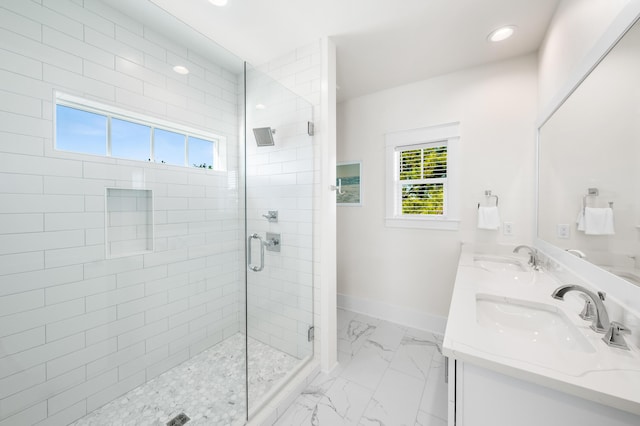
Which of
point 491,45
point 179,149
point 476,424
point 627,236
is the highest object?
point 491,45

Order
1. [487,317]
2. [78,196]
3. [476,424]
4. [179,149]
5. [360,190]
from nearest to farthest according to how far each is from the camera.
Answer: [476,424] < [487,317] < [78,196] < [179,149] < [360,190]

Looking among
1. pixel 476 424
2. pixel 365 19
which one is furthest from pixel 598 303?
pixel 365 19

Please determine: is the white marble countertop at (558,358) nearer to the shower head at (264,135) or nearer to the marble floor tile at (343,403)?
the marble floor tile at (343,403)

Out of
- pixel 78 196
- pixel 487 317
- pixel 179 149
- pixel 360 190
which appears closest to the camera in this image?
pixel 487 317

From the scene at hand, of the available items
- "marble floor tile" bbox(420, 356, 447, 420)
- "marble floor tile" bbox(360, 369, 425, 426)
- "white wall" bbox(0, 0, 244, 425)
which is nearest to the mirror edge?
"marble floor tile" bbox(420, 356, 447, 420)

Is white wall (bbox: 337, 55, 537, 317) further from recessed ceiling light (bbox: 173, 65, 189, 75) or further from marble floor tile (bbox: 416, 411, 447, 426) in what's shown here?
recessed ceiling light (bbox: 173, 65, 189, 75)

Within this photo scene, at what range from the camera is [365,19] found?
1692 mm

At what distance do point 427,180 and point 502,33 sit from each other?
1272 millimetres

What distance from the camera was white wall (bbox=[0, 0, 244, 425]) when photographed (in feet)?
3.83

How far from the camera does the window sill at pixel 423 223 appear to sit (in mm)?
2366

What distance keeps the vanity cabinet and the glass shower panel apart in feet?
4.17

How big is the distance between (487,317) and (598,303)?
16.0 inches

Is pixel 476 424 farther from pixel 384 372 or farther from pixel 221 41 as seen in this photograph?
pixel 221 41

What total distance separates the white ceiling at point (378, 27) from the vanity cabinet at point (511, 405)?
6.78 ft
